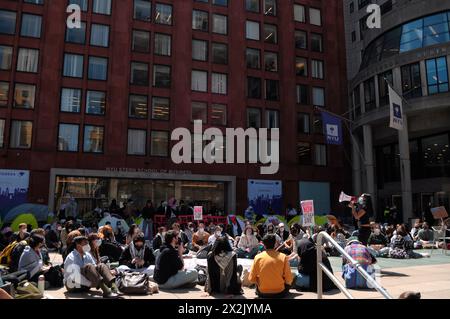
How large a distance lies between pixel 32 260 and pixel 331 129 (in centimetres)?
2434

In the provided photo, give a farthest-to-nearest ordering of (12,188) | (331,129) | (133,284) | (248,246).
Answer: (12,188) < (331,129) < (248,246) < (133,284)

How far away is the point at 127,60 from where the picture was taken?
35.9 metres

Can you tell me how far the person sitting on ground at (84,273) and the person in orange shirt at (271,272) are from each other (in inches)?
133

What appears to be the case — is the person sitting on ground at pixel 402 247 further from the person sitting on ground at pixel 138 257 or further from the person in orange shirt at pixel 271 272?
the person in orange shirt at pixel 271 272

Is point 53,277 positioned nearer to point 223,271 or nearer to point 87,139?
point 223,271

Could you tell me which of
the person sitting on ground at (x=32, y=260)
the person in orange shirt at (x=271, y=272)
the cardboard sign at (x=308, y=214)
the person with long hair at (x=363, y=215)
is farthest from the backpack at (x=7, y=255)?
the person with long hair at (x=363, y=215)

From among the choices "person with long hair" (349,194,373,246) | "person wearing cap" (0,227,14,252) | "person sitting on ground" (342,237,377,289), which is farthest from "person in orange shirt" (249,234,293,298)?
"person wearing cap" (0,227,14,252)

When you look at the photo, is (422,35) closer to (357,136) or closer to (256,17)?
(357,136)

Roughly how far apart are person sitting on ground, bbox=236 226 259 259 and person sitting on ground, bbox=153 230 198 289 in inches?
251

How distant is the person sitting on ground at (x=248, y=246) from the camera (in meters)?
16.3

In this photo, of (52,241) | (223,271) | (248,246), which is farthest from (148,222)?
(223,271)

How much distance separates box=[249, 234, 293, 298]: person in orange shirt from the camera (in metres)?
7.91

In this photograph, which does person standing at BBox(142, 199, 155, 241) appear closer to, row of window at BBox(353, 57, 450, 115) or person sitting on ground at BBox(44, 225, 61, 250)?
person sitting on ground at BBox(44, 225, 61, 250)

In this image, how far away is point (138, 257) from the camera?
37.1ft
